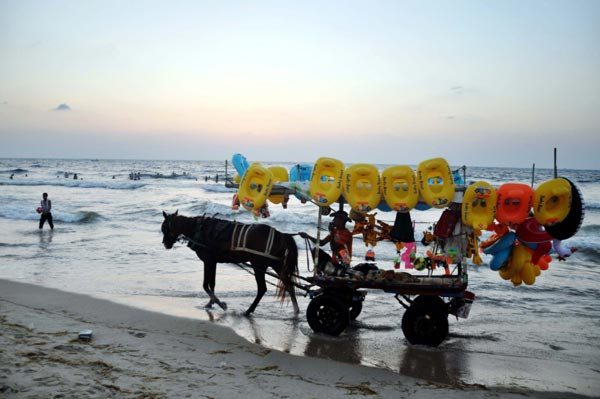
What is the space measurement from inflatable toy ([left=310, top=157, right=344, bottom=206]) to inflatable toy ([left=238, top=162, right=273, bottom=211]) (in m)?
0.75

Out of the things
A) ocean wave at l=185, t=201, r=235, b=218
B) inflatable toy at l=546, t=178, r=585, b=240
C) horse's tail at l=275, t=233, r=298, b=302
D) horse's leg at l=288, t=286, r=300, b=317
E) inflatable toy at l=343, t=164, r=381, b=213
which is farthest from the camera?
ocean wave at l=185, t=201, r=235, b=218

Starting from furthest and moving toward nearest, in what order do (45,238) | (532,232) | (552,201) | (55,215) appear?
(55,215), (45,238), (532,232), (552,201)

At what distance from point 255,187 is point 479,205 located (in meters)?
3.29

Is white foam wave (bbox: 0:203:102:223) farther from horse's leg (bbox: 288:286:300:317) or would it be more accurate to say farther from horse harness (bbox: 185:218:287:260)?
horse's leg (bbox: 288:286:300:317)

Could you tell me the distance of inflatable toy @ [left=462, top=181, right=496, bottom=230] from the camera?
6660mm

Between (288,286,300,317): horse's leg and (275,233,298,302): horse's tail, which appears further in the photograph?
(288,286,300,317): horse's leg

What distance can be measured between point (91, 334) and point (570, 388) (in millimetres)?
6392

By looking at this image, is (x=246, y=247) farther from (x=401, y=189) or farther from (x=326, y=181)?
(x=401, y=189)

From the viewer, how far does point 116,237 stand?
18.5 meters

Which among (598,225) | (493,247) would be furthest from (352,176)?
(598,225)

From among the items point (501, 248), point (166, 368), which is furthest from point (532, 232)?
point (166, 368)

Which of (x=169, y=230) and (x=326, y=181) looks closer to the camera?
(x=326, y=181)

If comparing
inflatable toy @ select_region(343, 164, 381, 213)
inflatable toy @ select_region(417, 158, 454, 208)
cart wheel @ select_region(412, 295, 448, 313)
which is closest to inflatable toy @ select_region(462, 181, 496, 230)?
inflatable toy @ select_region(417, 158, 454, 208)

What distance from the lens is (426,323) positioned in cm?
737
